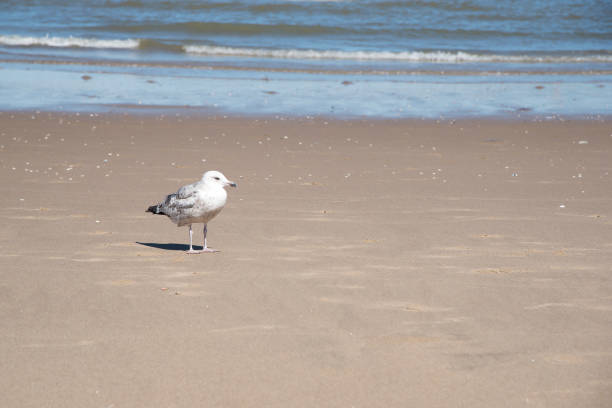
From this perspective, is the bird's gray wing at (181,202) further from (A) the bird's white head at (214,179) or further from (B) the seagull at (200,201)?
(A) the bird's white head at (214,179)

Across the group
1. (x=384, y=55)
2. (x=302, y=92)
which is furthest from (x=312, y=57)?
(x=302, y=92)

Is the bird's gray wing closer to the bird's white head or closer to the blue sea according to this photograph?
the bird's white head

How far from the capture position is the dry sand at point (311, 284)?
12.8ft

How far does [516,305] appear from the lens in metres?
4.94

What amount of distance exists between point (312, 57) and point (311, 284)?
2110 cm

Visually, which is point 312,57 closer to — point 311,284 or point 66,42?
point 66,42

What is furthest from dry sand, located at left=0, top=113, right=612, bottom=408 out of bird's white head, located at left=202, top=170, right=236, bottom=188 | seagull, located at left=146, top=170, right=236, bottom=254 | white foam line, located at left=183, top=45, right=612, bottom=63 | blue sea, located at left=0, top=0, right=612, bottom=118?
white foam line, located at left=183, top=45, right=612, bottom=63

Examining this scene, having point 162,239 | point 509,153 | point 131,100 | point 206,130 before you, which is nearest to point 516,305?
point 162,239

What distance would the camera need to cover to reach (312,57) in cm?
2578

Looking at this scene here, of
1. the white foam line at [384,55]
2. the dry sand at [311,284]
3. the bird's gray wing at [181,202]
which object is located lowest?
the dry sand at [311,284]

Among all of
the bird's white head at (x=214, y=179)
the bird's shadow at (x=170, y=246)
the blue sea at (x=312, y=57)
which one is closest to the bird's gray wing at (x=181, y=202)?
the bird's white head at (x=214, y=179)

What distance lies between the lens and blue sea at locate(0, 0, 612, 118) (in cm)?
1557

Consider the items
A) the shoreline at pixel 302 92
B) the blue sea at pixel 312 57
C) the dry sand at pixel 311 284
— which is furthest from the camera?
the blue sea at pixel 312 57

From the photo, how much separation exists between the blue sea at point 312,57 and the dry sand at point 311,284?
204 inches
